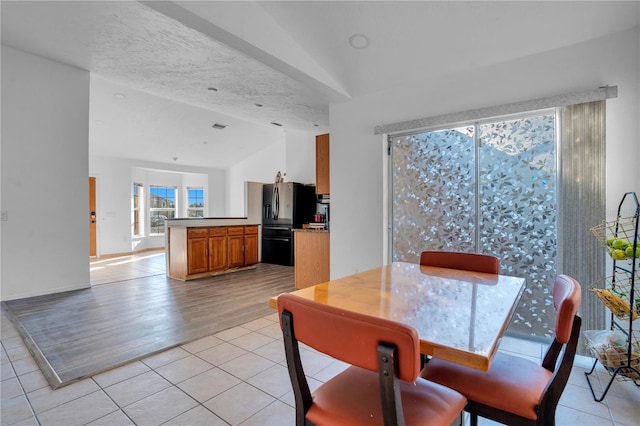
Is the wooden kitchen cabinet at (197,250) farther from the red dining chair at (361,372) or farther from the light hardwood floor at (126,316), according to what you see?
the red dining chair at (361,372)

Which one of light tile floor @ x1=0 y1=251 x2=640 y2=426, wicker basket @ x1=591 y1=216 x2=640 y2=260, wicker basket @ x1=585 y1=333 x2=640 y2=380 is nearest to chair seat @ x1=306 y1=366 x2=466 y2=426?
light tile floor @ x1=0 y1=251 x2=640 y2=426

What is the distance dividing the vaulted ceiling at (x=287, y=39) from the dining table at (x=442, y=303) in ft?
6.45

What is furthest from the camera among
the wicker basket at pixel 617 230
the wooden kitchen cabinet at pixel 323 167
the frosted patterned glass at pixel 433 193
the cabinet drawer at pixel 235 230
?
the cabinet drawer at pixel 235 230

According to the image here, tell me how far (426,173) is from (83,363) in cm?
334

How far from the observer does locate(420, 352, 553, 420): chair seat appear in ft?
3.59

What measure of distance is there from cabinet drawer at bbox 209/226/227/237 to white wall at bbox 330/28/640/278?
8.72 ft

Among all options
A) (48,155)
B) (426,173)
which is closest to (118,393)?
(426,173)

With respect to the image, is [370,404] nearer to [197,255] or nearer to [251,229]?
[197,255]

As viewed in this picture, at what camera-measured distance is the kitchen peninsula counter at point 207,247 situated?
5320 mm

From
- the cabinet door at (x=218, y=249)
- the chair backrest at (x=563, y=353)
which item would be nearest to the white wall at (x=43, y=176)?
the cabinet door at (x=218, y=249)

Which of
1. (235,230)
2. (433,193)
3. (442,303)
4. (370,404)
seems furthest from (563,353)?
(235,230)

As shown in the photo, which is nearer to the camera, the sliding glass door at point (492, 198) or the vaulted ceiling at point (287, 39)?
the vaulted ceiling at point (287, 39)

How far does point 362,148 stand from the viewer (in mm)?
3711

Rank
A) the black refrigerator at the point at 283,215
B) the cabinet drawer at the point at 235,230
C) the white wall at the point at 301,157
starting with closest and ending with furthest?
the cabinet drawer at the point at 235,230, the black refrigerator at the point at 283,215, the white wall at the point at 301,157
